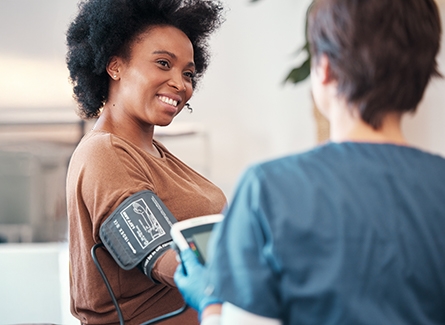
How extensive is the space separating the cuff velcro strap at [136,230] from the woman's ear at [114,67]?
45cm

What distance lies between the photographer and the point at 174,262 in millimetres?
1039

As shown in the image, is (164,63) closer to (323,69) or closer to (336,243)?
(323,69)

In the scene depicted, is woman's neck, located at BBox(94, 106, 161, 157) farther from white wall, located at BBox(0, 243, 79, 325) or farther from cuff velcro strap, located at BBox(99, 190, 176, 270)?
white wall, located at BBox(0, 243, 79, 325)

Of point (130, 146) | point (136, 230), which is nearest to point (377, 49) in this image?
point (136, 230)

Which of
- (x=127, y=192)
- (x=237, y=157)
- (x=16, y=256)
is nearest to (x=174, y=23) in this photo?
(x=127, y=192)

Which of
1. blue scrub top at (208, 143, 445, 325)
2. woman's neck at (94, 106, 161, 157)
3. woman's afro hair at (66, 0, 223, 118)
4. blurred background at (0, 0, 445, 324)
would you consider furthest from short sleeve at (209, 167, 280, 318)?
blurred background at (0, 0, 445, 324)

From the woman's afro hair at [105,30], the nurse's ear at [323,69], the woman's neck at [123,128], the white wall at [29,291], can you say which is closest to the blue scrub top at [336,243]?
the nurse's ear at [323,69]

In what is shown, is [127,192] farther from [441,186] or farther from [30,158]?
[30,158]

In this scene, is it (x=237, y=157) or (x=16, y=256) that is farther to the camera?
(x=237, y=157)

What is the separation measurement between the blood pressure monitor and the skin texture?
1.80 feet

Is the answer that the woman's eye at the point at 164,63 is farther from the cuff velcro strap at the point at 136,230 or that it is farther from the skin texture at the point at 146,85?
the cuff velcro strap at the point at 136,230

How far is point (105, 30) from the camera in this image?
1433mm

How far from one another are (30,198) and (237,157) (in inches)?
49.9

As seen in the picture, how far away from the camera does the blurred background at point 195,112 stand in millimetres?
3215
